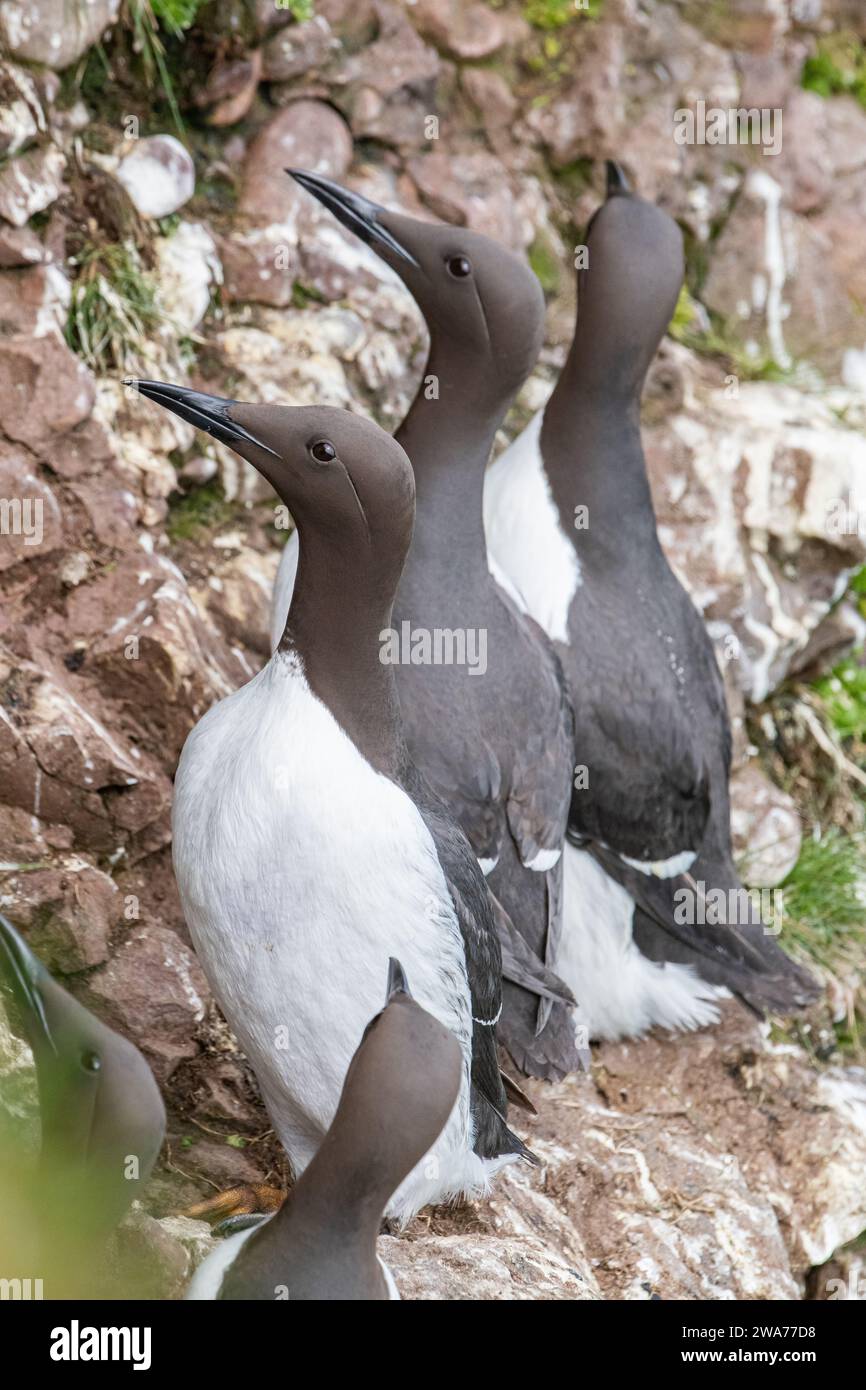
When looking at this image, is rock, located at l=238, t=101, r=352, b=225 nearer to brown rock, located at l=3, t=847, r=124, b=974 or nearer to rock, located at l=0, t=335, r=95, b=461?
rock, located at l=0, t=335, r=95, b=461

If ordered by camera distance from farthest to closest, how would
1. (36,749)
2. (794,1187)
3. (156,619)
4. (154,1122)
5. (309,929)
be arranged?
(794,1187)
(156,619)
(36,749)
(309,929)
(154,1122)

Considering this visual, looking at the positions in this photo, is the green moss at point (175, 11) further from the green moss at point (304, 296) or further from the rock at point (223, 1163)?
the rock at point (223, 1163)

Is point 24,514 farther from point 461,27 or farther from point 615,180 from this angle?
point 461,27

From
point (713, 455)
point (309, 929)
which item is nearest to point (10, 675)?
point (309, 929)

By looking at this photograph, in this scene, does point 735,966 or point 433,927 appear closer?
point 433,927

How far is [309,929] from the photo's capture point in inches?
173

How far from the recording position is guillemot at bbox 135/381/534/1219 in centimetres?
438

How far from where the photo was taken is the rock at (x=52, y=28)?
20.0 feet

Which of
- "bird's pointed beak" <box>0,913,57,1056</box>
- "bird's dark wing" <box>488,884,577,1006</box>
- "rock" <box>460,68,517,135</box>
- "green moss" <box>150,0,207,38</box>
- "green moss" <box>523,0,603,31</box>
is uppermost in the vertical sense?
"green moss" <box>523,0,603,31</box>

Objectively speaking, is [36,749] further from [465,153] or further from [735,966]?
[465,153]

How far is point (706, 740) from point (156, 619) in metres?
2.09

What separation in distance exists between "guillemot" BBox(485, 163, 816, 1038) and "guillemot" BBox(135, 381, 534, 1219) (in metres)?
1.72

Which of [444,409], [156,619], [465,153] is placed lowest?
[156,619]

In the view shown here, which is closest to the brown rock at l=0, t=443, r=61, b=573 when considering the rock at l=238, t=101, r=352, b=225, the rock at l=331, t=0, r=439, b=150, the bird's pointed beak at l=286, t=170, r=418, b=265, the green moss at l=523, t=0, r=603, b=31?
the bird's pointed beak at l=286, t=170, r=418, b=265
